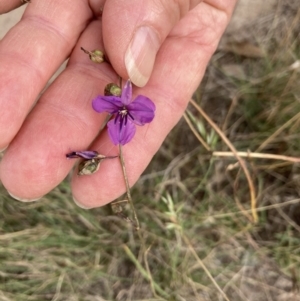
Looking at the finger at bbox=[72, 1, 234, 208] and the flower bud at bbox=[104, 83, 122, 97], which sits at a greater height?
the flower bud at bbox=[104, 83, 122, 97]

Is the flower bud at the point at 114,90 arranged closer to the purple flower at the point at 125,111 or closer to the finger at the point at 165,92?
the purple flower at the point at 125,111

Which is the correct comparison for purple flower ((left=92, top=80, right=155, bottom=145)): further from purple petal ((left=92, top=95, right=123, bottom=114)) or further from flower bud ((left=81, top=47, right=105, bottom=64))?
flower bud ((left=81, top=47, right=105, bottom=64))

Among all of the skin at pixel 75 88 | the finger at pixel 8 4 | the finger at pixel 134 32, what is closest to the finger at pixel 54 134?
the skin at pixel 75 88

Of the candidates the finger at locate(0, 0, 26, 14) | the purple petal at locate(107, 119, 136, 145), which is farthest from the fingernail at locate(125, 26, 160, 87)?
the finger at locate(0, 0, 26, 14)

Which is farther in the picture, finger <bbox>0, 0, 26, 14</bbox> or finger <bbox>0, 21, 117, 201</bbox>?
finger <bbox>0, 0, 26, 14</bbox>

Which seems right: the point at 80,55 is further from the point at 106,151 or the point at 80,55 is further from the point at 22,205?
the point at 22,205

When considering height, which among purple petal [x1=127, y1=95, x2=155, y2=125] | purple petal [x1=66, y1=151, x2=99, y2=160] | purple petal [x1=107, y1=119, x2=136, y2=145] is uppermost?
purple petal [x1=127, y1=95, x2=155, y2=125]

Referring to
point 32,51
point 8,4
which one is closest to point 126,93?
point 32,51

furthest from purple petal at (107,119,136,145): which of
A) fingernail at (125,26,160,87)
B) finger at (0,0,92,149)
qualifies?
finger at (0,0,92,149)
